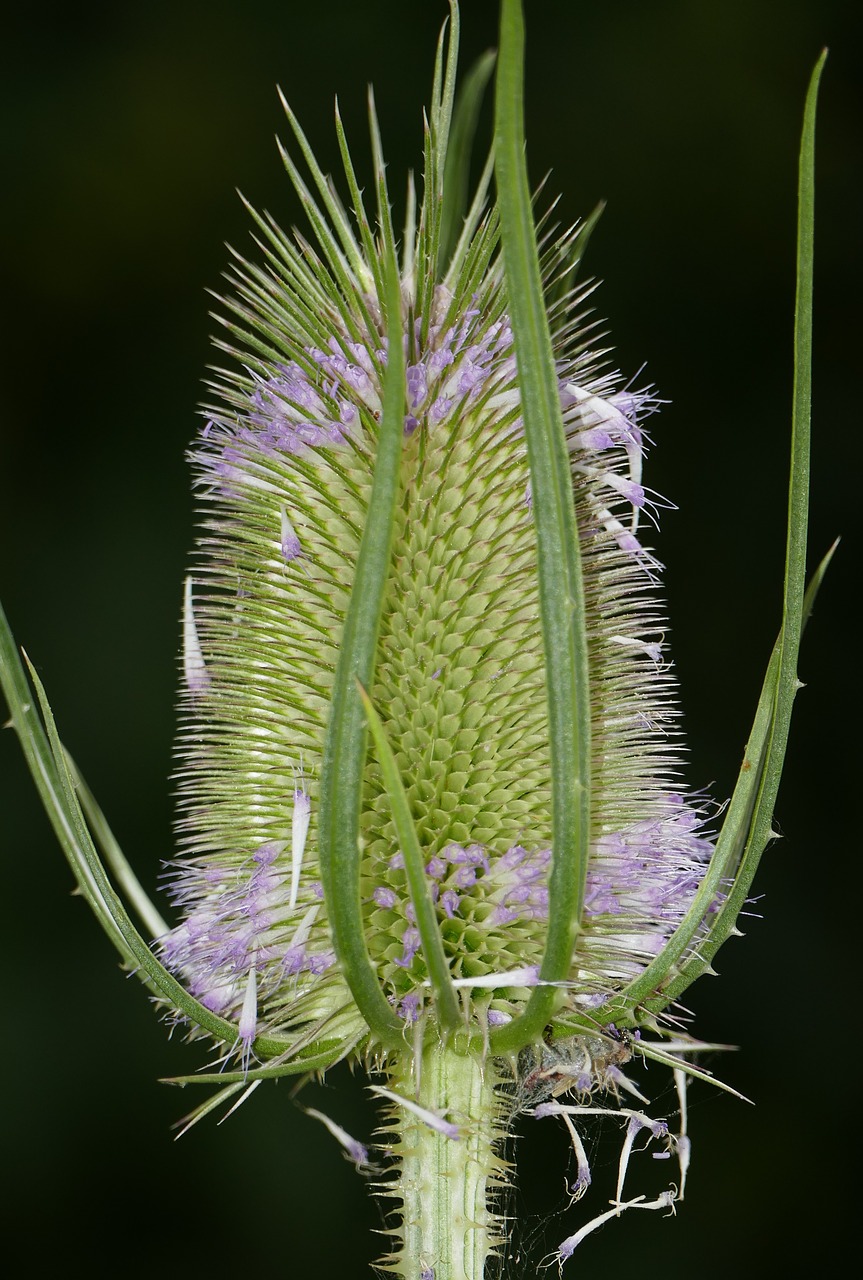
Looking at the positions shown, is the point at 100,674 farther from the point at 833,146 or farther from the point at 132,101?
the point at 833,146

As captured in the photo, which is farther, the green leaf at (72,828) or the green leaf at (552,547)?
the green leaf at (72,828)

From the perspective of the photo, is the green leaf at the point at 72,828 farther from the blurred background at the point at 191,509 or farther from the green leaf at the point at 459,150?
the blurred background at the point at 191,509

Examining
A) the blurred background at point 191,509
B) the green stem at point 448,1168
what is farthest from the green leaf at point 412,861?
the blurred background at point 191,509

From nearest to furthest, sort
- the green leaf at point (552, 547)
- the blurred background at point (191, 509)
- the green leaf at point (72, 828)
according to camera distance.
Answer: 1. the green leaf at point (552, 547)
2. the green leaf at point (72, 828)
3. the blurred background at point (191, 509)

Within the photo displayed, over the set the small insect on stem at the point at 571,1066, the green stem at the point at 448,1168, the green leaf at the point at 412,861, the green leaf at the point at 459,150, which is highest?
the green leaf at the point at 459,150

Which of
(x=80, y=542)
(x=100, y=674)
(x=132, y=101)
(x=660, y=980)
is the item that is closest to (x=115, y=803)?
(x=100, y=674)

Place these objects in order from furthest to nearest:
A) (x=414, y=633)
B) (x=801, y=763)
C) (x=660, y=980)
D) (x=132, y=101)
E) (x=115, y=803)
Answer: (x=132, y=101) < (x=801, y=763) < (x=115, y=803) < (x=414, y=633) < (x=660, y=980)

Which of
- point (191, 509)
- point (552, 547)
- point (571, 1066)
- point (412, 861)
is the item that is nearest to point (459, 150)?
point (552, 547)
